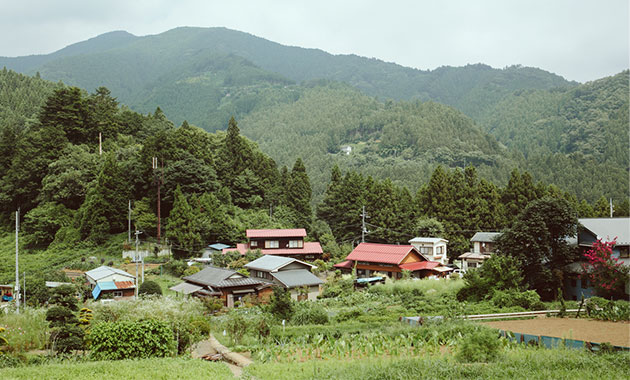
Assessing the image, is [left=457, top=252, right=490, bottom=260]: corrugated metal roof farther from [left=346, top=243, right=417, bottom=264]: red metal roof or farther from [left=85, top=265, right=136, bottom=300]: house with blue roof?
[left=85, top=265, right=136, bottom=300]: house with blue roof

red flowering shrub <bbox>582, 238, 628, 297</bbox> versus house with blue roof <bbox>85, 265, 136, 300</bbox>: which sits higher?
red flowering shrub <bbox>582, 238, 628, 297</bbox>

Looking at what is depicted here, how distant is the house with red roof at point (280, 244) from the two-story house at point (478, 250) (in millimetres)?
12747

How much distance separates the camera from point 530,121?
422ft

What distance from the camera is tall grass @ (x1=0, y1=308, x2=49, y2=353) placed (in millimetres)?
13039

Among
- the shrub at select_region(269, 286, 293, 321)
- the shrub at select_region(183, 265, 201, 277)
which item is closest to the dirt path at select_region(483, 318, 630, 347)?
the shrub at select_region(269, 286, 293, 321)

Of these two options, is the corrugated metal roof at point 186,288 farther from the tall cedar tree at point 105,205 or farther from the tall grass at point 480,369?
the tall grass at point 480,369

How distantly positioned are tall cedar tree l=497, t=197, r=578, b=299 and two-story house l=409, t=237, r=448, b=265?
616 inches

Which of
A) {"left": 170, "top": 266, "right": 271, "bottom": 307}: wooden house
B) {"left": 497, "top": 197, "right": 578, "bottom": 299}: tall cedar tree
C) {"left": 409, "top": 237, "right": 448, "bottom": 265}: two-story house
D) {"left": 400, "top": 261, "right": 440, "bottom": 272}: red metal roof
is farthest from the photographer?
{"left": 409, "top": 237, "right": 448, "bottom": 265}: two-story house

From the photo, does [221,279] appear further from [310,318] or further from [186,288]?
[310,318]

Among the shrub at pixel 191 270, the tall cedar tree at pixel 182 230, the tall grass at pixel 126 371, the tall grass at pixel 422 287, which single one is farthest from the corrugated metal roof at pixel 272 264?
the tall grass at pixel 126 371

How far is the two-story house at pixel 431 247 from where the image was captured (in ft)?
132

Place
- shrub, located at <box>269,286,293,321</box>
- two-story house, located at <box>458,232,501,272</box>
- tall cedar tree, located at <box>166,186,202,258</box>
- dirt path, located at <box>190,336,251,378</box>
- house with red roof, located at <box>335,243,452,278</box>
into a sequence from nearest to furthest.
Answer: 1. dirt path, located at <box>190,336,251,378</box>
2. shrub, located at <box>269,286,293,321</box>
3. house with red roof, located at <box>335,243,452,278</box>
4. tall cedar tree, located at <box>166,186,202,258</box>
5. two-story house, located at <box>458,232,501,272</box>

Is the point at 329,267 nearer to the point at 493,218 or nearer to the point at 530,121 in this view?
the point at 493,218

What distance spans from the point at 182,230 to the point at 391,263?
56.2 feet
